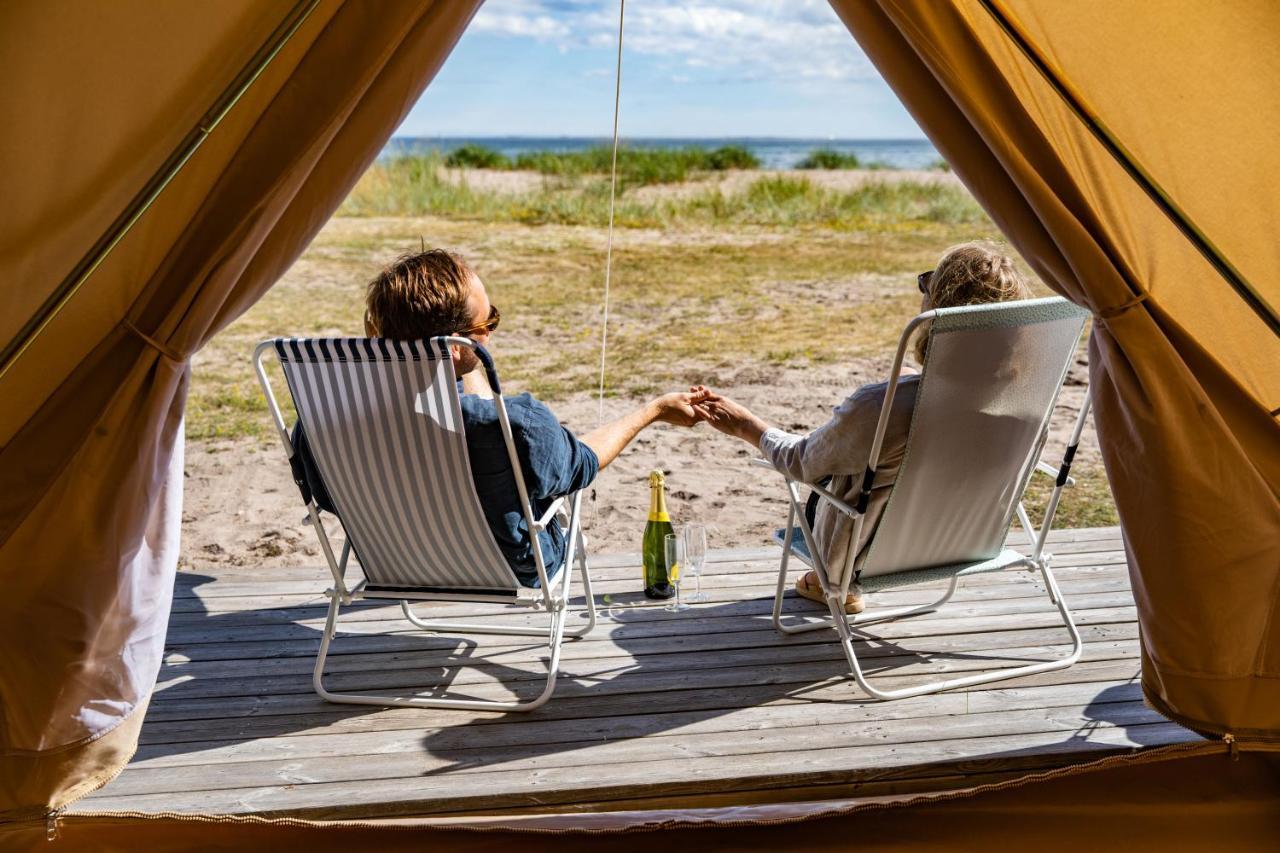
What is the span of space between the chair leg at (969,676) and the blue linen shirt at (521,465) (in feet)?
2.61

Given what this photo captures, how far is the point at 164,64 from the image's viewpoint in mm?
2506

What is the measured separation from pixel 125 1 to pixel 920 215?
1422cm

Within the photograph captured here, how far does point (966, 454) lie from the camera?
2.90 metres

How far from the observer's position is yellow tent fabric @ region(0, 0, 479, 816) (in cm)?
244

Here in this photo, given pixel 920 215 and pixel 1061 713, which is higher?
pixel 920 215

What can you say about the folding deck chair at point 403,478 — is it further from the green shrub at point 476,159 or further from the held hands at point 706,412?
the green shrub at point 476,159

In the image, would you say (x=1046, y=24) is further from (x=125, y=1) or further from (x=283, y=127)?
(x=125, y=1)

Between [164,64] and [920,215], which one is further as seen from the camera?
[920,215]

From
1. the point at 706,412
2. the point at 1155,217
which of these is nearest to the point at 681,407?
the point at 706,412

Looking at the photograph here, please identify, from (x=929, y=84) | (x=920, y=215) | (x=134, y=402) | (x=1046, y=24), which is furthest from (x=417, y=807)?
(x=920, y=215)

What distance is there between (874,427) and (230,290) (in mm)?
1553

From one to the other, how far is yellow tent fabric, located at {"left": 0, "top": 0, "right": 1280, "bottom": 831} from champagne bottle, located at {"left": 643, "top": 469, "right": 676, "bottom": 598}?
1.41 m

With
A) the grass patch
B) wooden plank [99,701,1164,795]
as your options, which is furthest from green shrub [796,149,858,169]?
wooden plank [99,701,1164,795]

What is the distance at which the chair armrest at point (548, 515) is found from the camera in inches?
115
